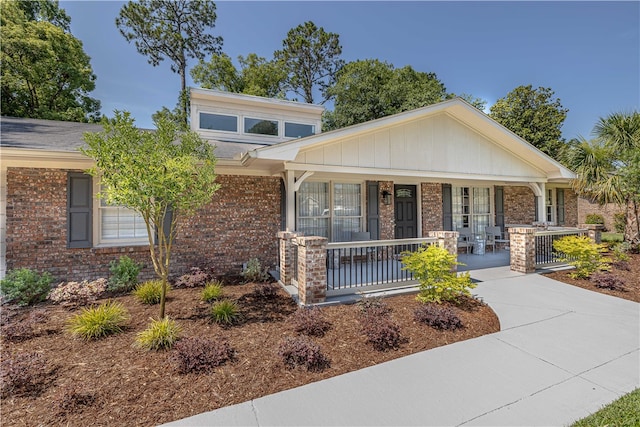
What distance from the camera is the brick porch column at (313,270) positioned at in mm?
→ 5234

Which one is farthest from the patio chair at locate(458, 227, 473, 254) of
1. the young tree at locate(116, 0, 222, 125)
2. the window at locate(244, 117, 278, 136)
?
the young tree at locate(116, 0, 222, 125)

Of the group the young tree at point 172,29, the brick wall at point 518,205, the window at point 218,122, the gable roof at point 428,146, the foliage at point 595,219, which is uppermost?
the young tree at point 172,29

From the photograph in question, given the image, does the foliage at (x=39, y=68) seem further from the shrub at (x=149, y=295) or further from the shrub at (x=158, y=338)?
the shrub at (x=158, y=338)

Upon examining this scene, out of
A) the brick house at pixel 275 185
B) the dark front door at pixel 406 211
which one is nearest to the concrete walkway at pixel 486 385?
the brick house at pixel 275 185

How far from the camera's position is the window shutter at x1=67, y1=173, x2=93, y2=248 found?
6.42 m

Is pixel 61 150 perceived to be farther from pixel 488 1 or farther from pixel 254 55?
pixel 254 55

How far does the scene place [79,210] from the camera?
255 inches

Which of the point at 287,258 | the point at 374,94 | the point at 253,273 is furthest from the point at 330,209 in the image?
the point at 374,94

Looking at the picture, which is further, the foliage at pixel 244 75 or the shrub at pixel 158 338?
the foliage at pixel 244 75

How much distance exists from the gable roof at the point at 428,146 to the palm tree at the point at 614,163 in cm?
197

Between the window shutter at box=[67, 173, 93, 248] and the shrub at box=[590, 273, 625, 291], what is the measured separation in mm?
11837

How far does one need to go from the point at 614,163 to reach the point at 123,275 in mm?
16193

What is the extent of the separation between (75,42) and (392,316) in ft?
81.9

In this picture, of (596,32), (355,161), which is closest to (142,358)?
(355,161)
